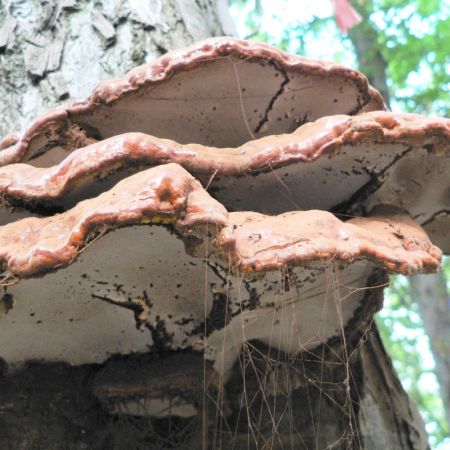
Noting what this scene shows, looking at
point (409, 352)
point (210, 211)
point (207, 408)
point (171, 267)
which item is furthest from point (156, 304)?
point (409, 352)

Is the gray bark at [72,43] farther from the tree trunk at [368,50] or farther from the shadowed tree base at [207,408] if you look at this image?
the tree trunk at [368,50]

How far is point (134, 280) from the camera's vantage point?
4.85 ft

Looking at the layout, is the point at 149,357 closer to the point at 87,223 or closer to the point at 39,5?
the point at 87,223

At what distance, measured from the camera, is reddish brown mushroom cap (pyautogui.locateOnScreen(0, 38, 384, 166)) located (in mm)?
1581

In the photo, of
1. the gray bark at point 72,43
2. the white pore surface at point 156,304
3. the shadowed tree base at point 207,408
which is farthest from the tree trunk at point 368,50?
the white pore surface at point 156,304

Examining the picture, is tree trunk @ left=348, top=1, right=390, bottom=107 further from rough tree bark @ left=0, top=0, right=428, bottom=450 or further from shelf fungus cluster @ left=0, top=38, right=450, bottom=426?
shelf fungus cluster @ left=0, top=38, right=450, bottom=426

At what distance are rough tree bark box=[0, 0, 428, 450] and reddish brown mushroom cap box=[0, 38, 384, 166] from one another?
540 mm

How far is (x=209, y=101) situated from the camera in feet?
5.66

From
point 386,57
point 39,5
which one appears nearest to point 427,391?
point 386,57

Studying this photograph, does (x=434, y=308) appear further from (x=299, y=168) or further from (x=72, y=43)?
(x=299, y=168)

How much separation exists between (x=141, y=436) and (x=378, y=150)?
999mm

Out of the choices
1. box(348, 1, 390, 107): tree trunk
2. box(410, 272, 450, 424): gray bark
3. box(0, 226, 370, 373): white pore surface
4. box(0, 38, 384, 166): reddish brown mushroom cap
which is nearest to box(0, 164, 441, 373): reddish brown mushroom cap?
box(0, 226, 370, 373): white pore surface

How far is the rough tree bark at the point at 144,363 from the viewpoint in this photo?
1.69m

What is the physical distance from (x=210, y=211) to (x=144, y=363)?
693mm
